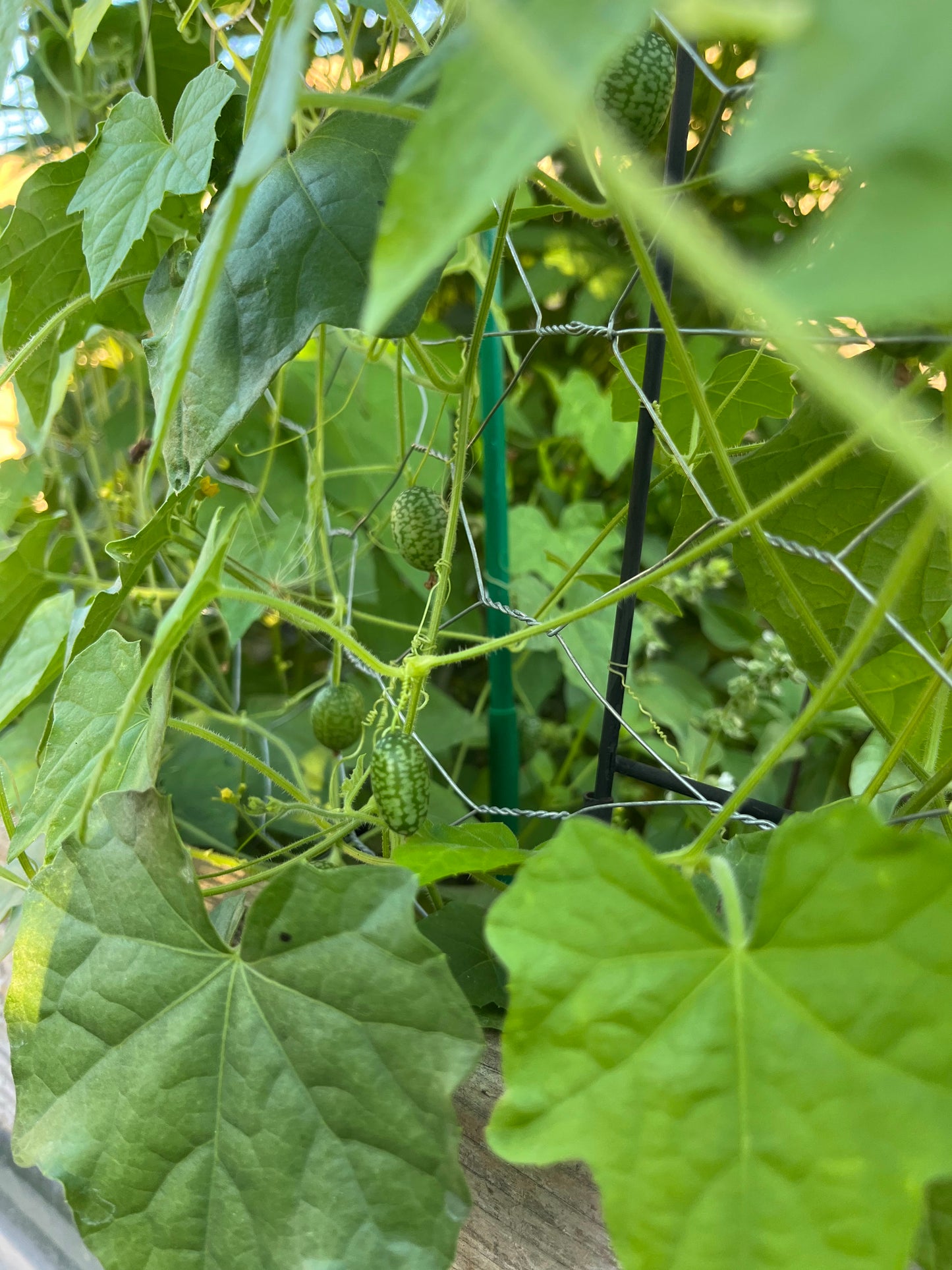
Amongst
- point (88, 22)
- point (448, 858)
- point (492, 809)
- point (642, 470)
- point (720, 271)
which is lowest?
point (492, 809)

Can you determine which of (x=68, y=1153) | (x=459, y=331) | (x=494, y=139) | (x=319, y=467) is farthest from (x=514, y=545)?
(x=494, y=139)

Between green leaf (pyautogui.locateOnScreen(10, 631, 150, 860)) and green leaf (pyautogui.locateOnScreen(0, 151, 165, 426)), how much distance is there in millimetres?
301

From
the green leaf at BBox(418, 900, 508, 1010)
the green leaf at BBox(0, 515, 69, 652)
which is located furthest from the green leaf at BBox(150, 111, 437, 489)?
the green leaf at BBox(0, 515, 69, 652)

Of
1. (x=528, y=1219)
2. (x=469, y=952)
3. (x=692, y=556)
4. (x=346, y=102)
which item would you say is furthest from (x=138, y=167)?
(x=528, y=1219)

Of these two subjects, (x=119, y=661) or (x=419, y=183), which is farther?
(x=119, y=661)

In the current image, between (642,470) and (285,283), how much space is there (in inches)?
9.1

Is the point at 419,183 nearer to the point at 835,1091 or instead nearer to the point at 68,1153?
the point at 835,1091

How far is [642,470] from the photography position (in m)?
0.53

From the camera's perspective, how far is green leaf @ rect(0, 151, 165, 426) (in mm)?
670

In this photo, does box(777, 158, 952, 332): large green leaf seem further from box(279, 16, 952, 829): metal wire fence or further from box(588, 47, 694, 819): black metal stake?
box(588, 47, 694, 819): black metal stake

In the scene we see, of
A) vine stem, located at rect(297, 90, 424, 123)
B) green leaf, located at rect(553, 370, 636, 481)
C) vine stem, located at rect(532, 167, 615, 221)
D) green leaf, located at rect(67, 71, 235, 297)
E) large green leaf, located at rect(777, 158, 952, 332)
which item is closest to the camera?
large green leaf, located at rect(777, 158, 952, 332)

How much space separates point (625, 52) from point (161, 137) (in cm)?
30

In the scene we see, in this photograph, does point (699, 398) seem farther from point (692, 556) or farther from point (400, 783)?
point (400, 783)

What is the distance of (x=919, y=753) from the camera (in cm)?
60
